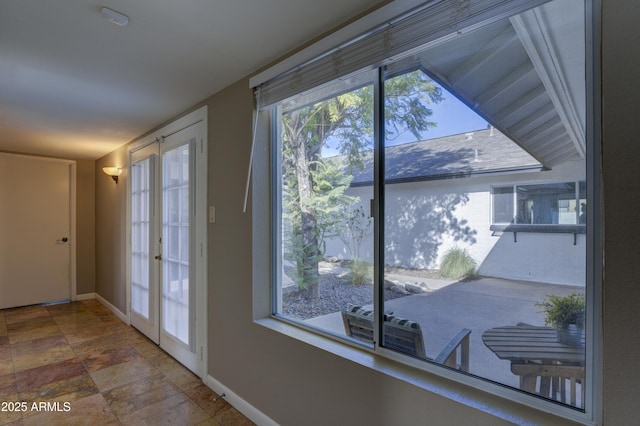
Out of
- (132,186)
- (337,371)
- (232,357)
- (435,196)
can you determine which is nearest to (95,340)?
(132,186)

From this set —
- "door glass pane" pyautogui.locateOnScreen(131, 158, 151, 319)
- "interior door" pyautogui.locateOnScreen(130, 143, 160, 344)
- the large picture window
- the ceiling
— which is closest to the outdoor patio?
the large picture window

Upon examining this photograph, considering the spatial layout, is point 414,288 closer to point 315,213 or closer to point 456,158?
point 456,158

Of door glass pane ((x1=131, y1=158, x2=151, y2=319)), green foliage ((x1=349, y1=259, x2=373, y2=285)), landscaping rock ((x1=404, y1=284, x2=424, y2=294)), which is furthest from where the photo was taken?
door glass pane ((x1=131, y1=158, x2=151, y2=319))

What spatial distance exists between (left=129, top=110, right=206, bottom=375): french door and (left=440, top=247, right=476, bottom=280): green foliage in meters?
1.88

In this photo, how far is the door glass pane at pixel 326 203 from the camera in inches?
62.5

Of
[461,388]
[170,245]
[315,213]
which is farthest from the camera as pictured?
[170,245]

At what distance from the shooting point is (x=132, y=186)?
3707 mm

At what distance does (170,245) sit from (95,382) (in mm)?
1198

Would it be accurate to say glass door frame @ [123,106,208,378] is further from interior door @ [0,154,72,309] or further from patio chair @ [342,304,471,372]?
interior door @ [0,154,72,309]

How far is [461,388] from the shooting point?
1.18m

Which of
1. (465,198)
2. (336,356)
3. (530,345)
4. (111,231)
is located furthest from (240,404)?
(111,231)

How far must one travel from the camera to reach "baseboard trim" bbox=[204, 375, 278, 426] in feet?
6.32

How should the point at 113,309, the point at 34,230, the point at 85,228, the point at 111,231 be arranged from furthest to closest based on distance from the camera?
the point at 85,228
the point at 34,230
the point at 111,231
the point at 113,309

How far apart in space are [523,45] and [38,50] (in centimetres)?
241
